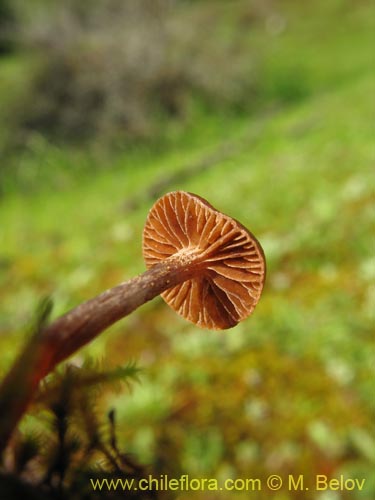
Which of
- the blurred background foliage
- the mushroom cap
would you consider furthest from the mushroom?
the blurred background foliage

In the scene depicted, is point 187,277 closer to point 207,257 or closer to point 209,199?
point 207,257

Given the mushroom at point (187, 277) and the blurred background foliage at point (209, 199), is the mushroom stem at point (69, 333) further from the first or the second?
Result: the blurred background foliage at point (209, 199)

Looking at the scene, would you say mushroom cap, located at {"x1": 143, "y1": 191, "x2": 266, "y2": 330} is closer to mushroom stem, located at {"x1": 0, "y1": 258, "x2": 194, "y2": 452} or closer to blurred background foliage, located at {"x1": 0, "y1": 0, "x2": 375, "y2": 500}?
mushroom stem, located at {"x1": 0, "y1": 258, "x2": 194, "y2": 452}

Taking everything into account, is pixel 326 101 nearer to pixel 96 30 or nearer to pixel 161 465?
pixel 96 30

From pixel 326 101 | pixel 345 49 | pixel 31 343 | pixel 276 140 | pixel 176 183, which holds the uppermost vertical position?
pixel 345 49

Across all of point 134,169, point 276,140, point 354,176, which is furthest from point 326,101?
point 354,176

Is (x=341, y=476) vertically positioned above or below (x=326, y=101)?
below

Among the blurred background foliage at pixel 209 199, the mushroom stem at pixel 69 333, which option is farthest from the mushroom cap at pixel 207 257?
the blurred background foliage at pixel 209 199
